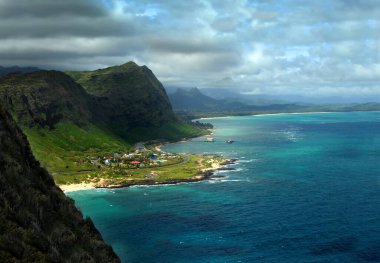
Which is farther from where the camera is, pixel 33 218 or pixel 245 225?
pixel 245 225

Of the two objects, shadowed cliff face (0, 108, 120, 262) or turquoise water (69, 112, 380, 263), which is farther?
turquoise water (69, 112, 380, 263)

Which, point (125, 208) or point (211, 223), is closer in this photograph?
point (211, 223)

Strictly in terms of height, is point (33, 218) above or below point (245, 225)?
above

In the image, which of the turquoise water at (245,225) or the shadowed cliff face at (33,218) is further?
the turquoise water at (245,225)

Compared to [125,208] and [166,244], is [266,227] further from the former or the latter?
[125,208]

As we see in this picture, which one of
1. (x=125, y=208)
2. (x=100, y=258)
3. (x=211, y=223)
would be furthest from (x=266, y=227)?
(x=100, y=258)

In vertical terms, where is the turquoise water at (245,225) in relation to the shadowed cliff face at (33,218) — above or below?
below

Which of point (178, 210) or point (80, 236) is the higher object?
point (80, 236)

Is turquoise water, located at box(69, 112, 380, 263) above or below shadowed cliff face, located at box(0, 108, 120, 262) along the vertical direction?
below
